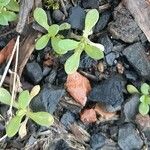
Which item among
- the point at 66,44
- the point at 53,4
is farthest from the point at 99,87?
the point at 53,4

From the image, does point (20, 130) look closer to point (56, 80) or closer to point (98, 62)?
point (56, 80)

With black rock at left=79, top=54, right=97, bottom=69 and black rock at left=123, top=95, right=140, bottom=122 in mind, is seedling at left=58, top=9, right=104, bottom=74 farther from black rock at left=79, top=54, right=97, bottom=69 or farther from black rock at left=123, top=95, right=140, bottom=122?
black rock at left=123, top=95, right=140, bottom=122

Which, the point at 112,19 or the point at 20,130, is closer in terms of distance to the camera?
the point at 20,130

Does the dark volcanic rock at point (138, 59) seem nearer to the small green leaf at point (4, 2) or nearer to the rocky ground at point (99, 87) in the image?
the rocky ground at point (99, 87)

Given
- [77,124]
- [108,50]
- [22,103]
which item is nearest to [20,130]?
[22,103]

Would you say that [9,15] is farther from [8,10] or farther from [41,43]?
[41,43]

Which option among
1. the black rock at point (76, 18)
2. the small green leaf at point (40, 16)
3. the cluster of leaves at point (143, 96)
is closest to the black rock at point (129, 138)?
the cluster of leaves at point (143, 96)
